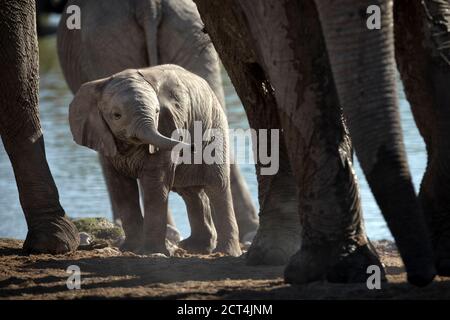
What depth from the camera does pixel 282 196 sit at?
6.33 m

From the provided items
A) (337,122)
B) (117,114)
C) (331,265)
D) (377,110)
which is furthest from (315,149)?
(117,114)

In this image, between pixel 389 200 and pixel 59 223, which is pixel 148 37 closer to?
pixel 59 223

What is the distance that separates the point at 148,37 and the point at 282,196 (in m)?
2.31

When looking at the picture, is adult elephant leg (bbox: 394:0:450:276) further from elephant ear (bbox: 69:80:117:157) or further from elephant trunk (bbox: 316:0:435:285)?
elephant ear (bbox: 69:80:117:157)

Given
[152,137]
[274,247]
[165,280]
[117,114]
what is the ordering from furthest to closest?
[117,114], [152,137], [274,247], [165,280]

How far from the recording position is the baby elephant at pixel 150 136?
6711mm

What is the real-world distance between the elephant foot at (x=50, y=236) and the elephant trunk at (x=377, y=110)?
244cm

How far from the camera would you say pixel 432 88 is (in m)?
5.62

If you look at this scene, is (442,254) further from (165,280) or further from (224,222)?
(224,222)

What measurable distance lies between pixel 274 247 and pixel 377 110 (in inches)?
61.9

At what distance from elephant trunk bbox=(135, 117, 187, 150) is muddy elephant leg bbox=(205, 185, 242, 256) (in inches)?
31.7

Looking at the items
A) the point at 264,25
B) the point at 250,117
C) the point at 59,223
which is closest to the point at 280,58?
the point at 264,25

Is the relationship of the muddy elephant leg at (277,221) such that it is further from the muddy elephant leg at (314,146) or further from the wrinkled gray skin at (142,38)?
the wrinkled gray skin at (142,38)

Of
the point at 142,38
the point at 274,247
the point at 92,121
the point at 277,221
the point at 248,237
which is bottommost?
the point at 248,237
